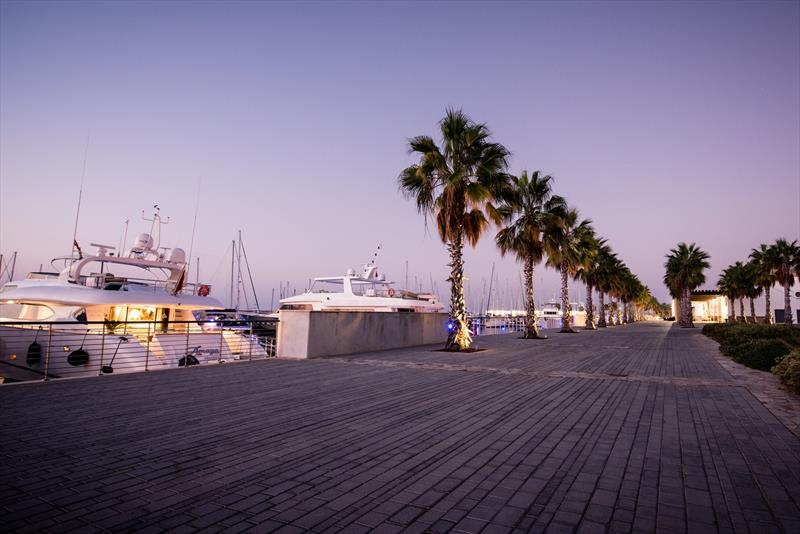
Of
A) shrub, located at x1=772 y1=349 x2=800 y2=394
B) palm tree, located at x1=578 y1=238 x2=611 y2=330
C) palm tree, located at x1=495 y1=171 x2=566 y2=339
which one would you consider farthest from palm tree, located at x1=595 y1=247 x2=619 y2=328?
shrub, located at x1=772 y1=349 x2=800 y2=394

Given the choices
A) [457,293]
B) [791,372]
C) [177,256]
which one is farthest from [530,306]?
[177,256]

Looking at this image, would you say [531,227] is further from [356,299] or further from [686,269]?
[686,269]

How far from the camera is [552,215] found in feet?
82.7

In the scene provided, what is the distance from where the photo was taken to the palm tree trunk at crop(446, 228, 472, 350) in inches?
659

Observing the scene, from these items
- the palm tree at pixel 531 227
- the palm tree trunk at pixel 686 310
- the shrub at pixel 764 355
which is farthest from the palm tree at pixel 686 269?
the shrub at pixel 764 355

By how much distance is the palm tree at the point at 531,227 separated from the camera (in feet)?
82.3

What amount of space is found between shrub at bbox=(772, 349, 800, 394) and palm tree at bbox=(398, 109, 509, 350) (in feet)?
31.3

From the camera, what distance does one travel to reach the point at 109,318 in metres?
17.6

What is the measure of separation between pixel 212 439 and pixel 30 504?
5.89ft

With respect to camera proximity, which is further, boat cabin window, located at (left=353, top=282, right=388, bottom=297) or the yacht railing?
boat cabin window, located at (left=353, top=282, right=388, bottom=297)

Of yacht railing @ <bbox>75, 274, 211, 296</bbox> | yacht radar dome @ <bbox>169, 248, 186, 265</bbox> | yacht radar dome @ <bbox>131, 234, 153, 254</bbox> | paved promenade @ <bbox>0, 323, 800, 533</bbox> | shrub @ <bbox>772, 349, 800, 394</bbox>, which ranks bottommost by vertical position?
paved promenade @ <bbox>0, 323, 800, 533</bbox>

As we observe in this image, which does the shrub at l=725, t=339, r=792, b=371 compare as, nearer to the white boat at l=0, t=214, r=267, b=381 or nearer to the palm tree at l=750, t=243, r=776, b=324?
the white boat at l=0, t=214, r=267, b=381

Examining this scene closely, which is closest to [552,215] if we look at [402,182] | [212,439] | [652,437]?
[402,182]

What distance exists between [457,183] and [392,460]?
45.0 ft
